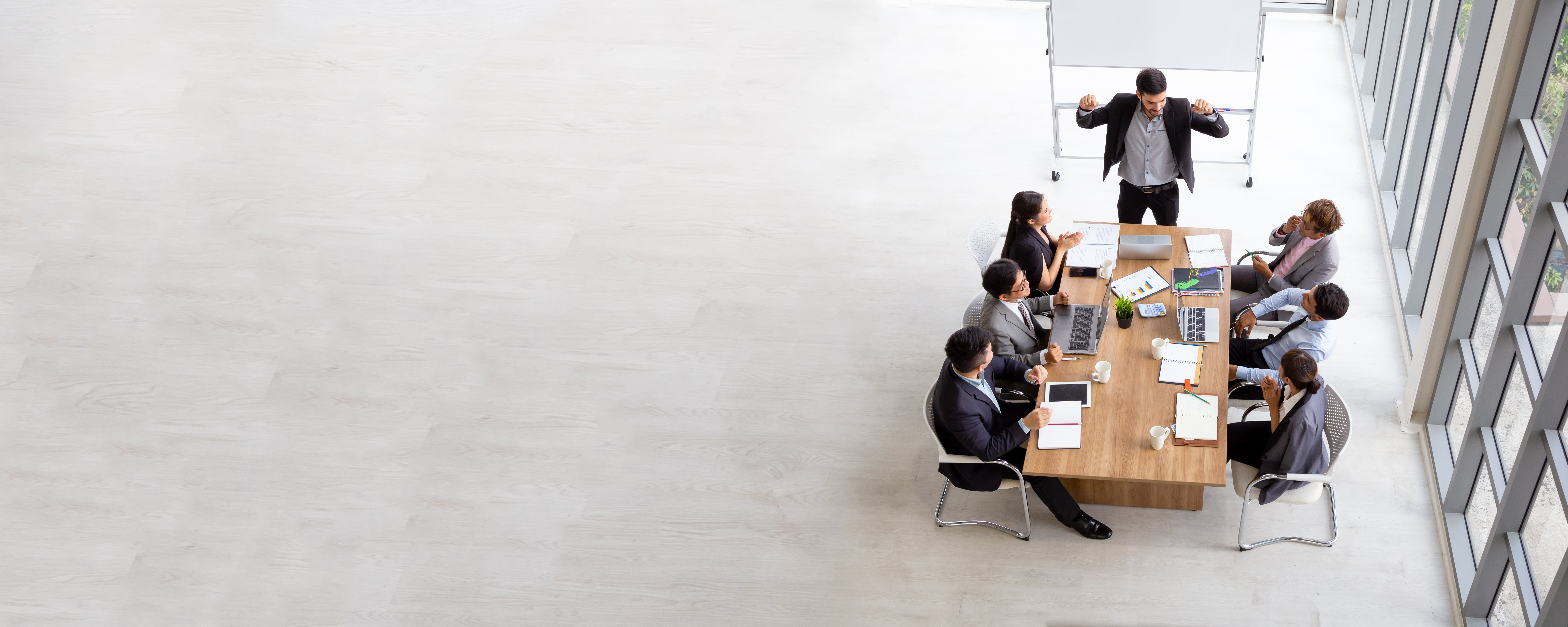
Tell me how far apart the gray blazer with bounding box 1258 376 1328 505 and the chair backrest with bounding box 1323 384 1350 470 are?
15 mm

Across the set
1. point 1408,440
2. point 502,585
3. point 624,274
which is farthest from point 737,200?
point 1408,440

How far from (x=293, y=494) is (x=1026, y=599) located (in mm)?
3771

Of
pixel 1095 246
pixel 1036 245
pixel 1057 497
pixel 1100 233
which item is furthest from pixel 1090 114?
pixel 1057 497

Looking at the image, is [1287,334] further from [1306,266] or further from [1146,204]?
[1146,204]

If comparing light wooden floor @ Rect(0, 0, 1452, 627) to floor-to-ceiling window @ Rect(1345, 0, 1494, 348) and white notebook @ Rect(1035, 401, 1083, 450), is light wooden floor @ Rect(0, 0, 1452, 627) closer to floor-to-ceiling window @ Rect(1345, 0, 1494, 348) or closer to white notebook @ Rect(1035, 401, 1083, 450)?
floor-to-ceiling window @ Rect(1345, 0, 1494, 348)

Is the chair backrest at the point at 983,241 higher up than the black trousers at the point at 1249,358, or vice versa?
the chair backrest at the point at 983,241

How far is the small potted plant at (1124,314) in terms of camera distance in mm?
5660

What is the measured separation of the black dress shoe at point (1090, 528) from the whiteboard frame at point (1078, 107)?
8.83 ft

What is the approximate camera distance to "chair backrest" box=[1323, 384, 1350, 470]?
4918 millimetres

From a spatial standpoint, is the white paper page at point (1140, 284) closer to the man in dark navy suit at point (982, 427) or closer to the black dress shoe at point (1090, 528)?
the man in dark navy suit at point (982, 427)

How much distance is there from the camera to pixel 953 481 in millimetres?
5277

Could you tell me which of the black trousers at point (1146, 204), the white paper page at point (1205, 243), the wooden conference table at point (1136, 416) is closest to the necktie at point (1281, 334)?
the wooden conference table at point (1136, 416)

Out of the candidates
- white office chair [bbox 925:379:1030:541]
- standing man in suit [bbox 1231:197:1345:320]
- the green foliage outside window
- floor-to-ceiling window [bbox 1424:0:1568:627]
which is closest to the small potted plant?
white office chair [bbox 925:379:1030:541]

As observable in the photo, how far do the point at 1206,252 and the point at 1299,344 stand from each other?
828 millimetres
